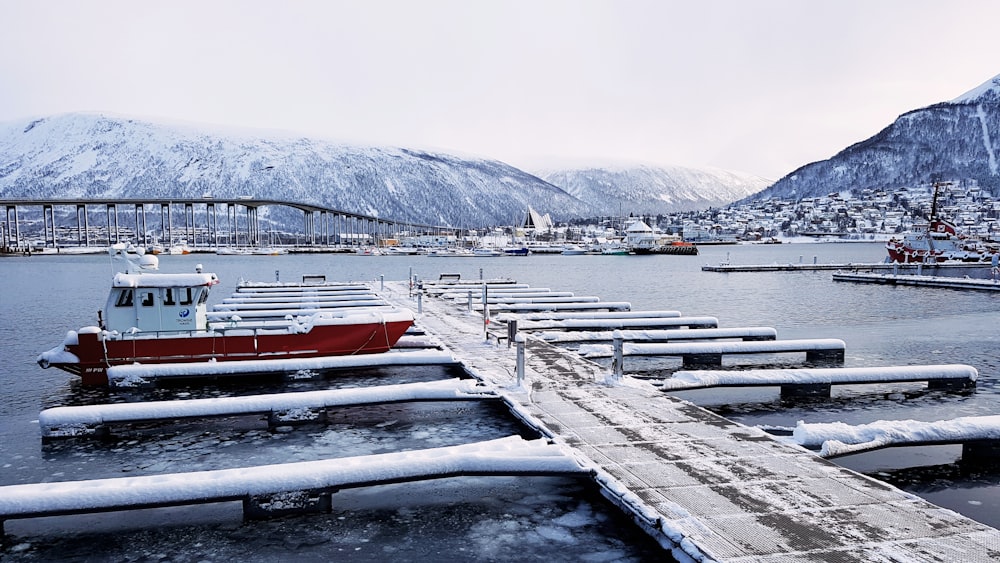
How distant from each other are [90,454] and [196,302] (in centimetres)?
916

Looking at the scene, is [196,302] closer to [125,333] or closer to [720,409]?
[125,333]

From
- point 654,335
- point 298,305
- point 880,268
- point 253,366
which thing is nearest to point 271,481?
point 253,366

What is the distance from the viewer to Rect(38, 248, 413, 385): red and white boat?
2373 centimetres

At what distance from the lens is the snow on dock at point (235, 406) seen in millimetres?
16844

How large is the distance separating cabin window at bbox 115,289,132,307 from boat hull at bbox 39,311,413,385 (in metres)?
1.12

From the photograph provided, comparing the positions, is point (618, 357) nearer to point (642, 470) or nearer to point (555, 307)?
point (642, 470)

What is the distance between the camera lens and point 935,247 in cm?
11125

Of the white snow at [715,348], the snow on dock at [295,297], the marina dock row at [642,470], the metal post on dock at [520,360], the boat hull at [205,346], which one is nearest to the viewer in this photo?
the marina dock row at [642,470]

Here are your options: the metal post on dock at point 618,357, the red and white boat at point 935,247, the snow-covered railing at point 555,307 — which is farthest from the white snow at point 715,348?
the red and white boat at point 935,247

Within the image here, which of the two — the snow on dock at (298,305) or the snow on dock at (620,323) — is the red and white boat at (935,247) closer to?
the snow on dock at (620,323)

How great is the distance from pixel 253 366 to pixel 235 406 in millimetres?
5930

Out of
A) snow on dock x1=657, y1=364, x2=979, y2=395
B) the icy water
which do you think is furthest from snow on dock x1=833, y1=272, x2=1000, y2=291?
snow on dock x1=657, y1=364, x2=979, y2=395

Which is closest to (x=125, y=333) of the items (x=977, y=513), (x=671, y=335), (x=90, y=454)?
(x=90, y=454)

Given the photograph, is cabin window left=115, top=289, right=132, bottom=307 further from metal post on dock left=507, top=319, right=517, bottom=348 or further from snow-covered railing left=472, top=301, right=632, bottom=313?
snow-covered railing left=472, top=301, right=632, bottom=313
